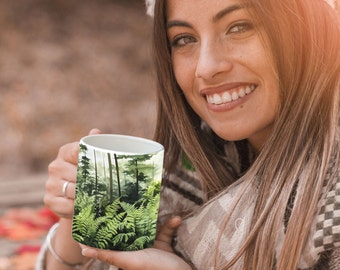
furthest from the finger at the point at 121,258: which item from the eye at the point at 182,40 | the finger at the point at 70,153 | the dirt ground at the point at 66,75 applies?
the dirt ground at the point at 66,75

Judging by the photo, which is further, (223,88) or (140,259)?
(223,88)

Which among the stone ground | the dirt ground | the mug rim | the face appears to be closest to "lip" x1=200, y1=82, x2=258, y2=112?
the face

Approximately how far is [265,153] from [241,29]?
31cm

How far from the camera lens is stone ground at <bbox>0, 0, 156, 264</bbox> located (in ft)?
14.0

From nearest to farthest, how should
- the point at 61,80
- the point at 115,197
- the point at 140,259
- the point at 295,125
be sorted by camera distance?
the point at 115,197, the point at 140,259, the point at 295,125, the point at 61,80

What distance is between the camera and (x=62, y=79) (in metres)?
5.10

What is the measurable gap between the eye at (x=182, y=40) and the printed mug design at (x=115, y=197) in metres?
0.50

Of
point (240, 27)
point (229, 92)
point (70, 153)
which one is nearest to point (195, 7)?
point (240, 27)

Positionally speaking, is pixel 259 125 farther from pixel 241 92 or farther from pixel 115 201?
pixel 115 201

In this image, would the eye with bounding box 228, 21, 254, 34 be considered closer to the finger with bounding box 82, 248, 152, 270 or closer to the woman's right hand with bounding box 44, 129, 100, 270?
the woman's right hand with bounding box 44, 129, 100, 270

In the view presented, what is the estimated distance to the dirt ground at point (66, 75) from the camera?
445cm

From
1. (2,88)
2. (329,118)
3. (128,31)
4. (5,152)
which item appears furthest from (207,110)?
(128,31)

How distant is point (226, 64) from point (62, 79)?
134 inches

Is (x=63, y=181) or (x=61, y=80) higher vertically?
(x=63, y=181)
